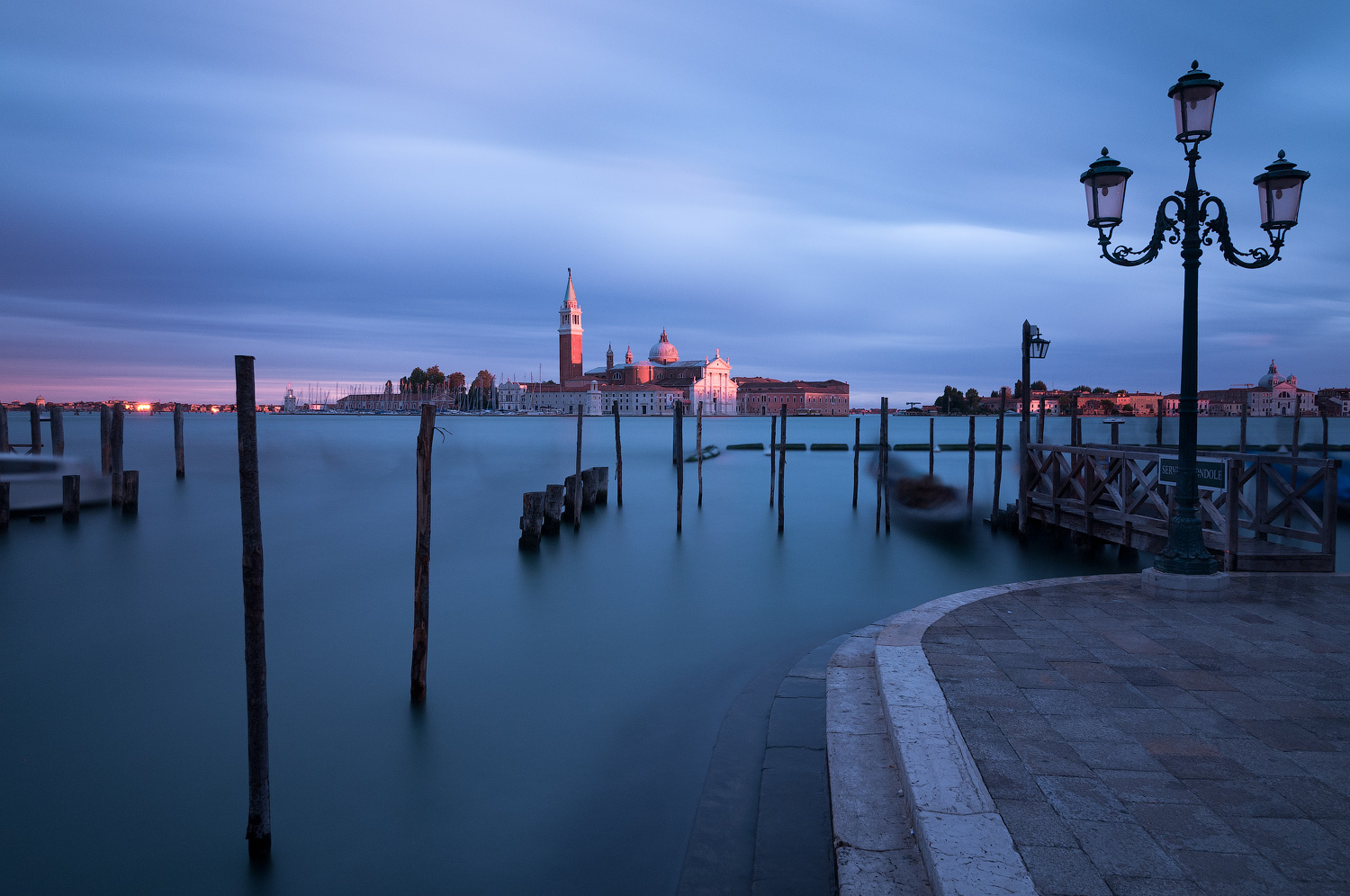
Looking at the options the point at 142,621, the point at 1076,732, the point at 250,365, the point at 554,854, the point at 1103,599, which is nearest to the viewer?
the point at 1076,732

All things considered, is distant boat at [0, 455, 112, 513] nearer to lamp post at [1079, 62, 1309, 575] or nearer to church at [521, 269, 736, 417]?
lamp post at [1079, 62, 1309, 575]

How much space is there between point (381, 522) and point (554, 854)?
11.4 meters

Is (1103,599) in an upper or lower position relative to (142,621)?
upper

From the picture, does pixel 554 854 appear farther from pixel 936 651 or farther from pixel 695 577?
pixel 695 577

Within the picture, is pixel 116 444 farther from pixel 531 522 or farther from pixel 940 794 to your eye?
pixel 940 794

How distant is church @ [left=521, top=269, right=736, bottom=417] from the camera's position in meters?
95.9

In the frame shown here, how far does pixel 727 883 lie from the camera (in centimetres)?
272

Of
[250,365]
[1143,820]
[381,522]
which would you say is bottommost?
[381,522]

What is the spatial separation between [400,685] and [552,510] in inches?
238

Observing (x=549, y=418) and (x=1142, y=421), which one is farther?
(x=549, y=418)

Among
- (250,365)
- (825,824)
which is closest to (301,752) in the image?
(250,365)

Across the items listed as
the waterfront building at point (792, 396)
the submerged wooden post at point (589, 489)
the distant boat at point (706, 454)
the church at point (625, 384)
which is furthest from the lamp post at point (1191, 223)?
the waterfront building at point (792, 396)

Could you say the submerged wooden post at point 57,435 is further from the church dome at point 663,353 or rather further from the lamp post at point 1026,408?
the church dome at point 663,353

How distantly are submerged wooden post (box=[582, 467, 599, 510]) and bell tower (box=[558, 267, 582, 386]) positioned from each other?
8212cm
